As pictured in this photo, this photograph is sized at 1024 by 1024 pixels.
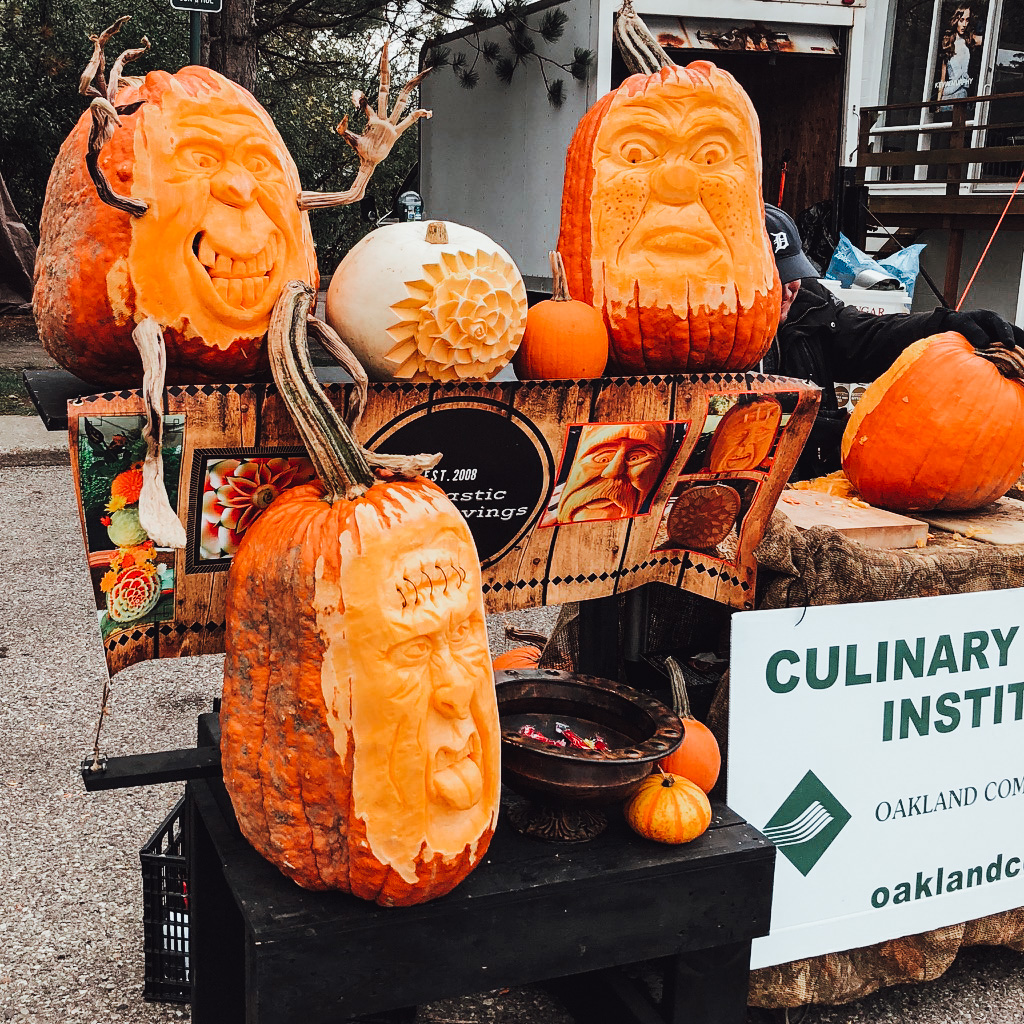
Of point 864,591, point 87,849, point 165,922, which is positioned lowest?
point 87,849

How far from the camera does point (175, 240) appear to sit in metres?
1.77

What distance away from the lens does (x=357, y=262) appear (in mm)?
1940

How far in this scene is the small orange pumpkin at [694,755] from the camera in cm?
229

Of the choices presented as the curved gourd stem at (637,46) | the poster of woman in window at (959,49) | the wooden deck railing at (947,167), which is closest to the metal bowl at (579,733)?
the curved gourd stem at (637,46)

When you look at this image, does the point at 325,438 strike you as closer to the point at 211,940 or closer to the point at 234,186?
the point at 234,186

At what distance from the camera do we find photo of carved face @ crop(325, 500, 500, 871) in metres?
1.61

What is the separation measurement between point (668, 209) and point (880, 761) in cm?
134

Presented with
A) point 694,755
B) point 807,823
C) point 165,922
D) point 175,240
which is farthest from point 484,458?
point 165,922

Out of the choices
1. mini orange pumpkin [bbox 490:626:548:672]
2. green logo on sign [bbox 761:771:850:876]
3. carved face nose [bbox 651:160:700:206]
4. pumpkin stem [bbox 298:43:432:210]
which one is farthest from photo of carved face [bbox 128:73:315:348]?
green logo on sign [bbox 761:771:850:876]

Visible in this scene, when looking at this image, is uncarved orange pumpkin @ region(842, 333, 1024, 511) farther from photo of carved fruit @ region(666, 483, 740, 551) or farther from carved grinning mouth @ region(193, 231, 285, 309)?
carved grinning mouth @ region(193, 231, 285, 309)

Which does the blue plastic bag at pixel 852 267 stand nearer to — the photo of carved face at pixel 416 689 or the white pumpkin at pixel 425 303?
the white pumpkin at pixel 425 303

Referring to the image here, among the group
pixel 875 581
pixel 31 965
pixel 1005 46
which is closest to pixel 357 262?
pixel 875 581

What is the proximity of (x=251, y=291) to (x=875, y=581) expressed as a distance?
153 cm

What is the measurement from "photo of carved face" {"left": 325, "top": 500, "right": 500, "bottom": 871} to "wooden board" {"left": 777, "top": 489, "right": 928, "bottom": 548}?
1.13m
